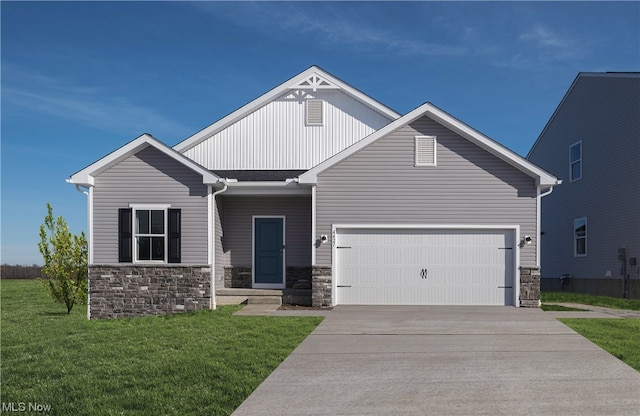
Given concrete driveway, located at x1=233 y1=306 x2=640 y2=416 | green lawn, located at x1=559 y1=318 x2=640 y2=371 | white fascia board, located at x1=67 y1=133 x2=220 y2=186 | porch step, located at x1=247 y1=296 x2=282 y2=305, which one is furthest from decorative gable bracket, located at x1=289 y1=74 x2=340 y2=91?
green lawn, located at x1=559 y1=318 x2=640 y2=371

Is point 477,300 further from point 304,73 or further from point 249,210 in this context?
point 304,73

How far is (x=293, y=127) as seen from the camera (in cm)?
1861

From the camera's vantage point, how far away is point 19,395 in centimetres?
700

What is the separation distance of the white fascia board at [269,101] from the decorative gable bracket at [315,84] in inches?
2.5

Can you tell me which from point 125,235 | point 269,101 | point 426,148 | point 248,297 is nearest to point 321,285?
point 248,297

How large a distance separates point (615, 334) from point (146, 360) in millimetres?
8149

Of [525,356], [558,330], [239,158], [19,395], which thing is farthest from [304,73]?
[19,395]

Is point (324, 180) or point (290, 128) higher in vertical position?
point (290, 128)

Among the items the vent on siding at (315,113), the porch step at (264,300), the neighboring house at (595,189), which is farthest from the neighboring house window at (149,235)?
the neighboring house at (595,189)

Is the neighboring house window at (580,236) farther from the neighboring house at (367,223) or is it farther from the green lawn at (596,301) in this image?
the neighboring house at (367,223)

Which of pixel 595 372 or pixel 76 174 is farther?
pixel 76 174

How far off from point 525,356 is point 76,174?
37.4 ft

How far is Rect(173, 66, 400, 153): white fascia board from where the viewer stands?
60.8 ft
